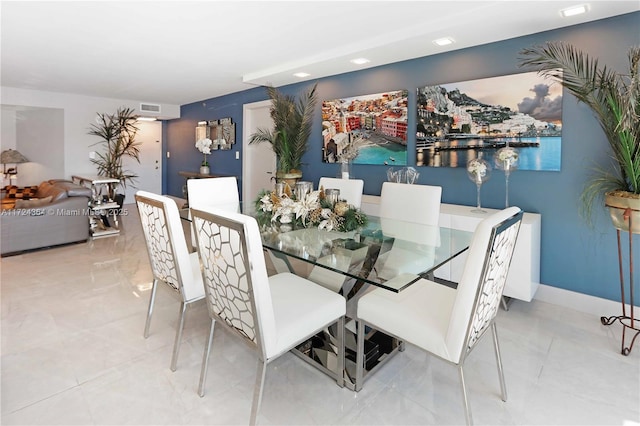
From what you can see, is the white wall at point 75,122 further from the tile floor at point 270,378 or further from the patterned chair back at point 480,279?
the patterned chair back at point 480,279

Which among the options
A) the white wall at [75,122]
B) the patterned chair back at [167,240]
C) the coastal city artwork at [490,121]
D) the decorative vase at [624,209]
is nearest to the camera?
the patterned chair back at [167,240]

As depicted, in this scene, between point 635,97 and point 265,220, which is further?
point 265,220

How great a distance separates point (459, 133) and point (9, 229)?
507cm

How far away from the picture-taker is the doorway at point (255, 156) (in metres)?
6.11

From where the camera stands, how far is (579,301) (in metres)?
2.95

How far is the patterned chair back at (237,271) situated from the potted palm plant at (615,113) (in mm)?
2328

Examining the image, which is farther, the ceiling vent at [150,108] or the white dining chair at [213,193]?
the ceiling vent at [150,108]

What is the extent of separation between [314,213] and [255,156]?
423 centimetres

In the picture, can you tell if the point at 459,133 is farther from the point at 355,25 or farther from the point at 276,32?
the point at 276,32

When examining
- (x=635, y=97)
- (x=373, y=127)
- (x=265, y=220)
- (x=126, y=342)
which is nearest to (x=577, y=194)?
(x=635, y=97)

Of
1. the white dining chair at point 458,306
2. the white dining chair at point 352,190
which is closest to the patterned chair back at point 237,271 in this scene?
the white dining chair at point 458,306

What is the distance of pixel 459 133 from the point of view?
138 inches

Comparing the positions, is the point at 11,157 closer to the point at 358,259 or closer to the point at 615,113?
the point at 358,259

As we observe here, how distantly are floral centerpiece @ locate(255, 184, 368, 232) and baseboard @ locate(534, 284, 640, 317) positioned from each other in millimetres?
1771
